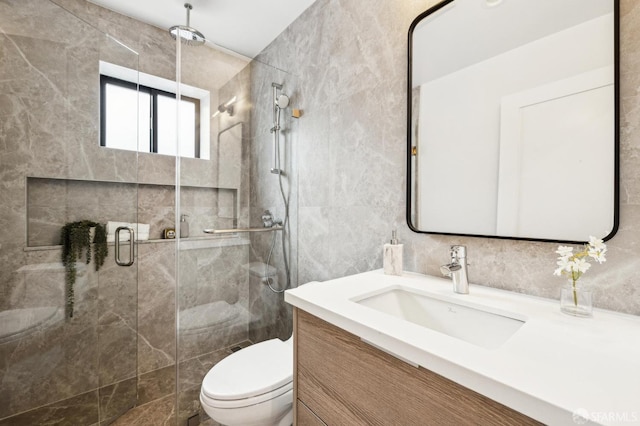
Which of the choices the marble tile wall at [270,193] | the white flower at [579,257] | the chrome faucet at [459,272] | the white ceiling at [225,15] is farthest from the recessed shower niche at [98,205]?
the white flower at [579,257]

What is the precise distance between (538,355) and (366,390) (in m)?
0.36

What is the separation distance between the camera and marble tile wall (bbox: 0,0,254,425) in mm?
1354

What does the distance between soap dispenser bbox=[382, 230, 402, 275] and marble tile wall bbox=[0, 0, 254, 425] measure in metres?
0.93

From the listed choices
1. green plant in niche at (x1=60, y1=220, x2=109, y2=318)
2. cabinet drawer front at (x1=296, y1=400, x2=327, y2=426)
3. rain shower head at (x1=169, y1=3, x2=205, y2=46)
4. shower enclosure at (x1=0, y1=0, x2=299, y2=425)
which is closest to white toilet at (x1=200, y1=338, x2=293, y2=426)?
cabinet drawer front at (x1=296, y1=400, x2=327, y2=426)

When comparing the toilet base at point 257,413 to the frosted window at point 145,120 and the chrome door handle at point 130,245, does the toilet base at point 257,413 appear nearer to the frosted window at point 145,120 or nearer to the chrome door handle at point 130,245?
the chrome door handle at point 130,245

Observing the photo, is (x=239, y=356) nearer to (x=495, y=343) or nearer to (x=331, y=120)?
(x=495, y=343)

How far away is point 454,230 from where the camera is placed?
1.04 metres

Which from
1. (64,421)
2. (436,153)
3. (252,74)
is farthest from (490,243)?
(64,421)

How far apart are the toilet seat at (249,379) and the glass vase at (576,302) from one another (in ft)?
3.24

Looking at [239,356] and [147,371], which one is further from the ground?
[239,356]

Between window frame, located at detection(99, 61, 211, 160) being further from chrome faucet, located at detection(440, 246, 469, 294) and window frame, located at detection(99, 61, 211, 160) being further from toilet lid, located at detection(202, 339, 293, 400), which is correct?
chrome faucet, located at detection(440, 246, 469, 294)

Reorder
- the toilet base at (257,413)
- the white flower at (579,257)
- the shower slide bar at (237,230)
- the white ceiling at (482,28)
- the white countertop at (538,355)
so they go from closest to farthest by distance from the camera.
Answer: the white countertop at (538,355) → the white flower at (579,257) → the white ceiling at (482,28) → the toilet base at (257,413) → the shower slide bar at (237,230)

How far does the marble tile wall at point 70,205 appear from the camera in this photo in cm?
135

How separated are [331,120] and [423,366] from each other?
1.35 metres
